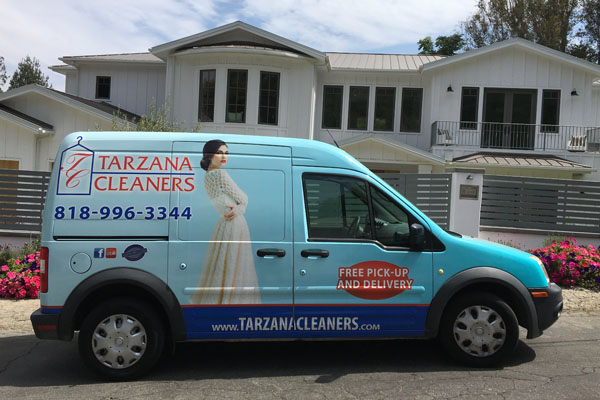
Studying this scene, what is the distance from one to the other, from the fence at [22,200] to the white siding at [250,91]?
23.8ft

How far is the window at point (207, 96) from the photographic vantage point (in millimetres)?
17062

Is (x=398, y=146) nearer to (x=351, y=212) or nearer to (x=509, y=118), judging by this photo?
(x=509, y=118)

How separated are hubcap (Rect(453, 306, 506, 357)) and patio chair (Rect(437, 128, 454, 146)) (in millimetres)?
13597

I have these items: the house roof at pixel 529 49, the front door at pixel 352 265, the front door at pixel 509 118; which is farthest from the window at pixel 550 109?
the front door at pixel 352 265

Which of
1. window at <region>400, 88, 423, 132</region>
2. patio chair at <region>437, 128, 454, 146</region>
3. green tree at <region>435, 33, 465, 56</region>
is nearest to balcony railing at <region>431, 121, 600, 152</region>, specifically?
patio chair at <region>437, 128, 454, 146</region>

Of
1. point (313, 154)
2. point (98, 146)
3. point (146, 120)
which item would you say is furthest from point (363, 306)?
point (146, 120)

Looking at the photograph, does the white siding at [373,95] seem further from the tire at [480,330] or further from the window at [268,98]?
the tire at [480,330]

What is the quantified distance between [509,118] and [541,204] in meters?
9.07

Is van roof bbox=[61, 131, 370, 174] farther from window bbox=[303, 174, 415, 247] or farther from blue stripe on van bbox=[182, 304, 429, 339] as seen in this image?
blue stripe on van bbox=[182, 304, 429, 339]

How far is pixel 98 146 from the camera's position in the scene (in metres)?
4.68

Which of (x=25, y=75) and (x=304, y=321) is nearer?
(x=304, y=321)

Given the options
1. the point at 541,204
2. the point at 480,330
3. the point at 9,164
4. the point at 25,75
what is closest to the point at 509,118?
the point at 541,204

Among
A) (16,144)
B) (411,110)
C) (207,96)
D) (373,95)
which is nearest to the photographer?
(16,144)

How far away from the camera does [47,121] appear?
16141 millimetres
